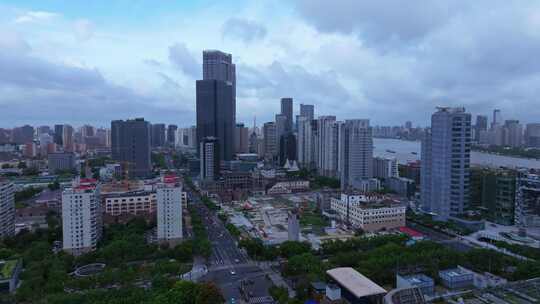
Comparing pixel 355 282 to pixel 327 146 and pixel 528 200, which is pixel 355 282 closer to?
pixel 528 200

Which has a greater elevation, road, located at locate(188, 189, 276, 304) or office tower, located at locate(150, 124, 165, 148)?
office tower, located at locate(150, 124, 165, 148)

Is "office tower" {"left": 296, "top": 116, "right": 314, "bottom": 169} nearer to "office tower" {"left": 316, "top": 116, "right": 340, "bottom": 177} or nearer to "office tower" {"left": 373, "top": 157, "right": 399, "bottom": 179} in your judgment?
"office tower" {"left": 316, "top": 116, "right": 340, "bottom": 177}

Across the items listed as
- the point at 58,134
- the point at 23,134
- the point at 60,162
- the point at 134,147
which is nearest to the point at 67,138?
the point at 58,134

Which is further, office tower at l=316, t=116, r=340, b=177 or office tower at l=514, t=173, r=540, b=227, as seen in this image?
office tower at l=316, t=116, r=340, b=177

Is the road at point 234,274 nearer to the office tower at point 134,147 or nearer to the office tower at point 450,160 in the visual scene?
the office tower at point 450,160

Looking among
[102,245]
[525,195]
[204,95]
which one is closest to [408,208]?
[525,195]

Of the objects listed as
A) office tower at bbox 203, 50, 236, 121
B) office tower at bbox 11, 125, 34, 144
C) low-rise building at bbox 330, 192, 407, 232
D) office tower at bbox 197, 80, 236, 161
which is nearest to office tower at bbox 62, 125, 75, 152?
office tower at bbox 11, 125, 34, 144
